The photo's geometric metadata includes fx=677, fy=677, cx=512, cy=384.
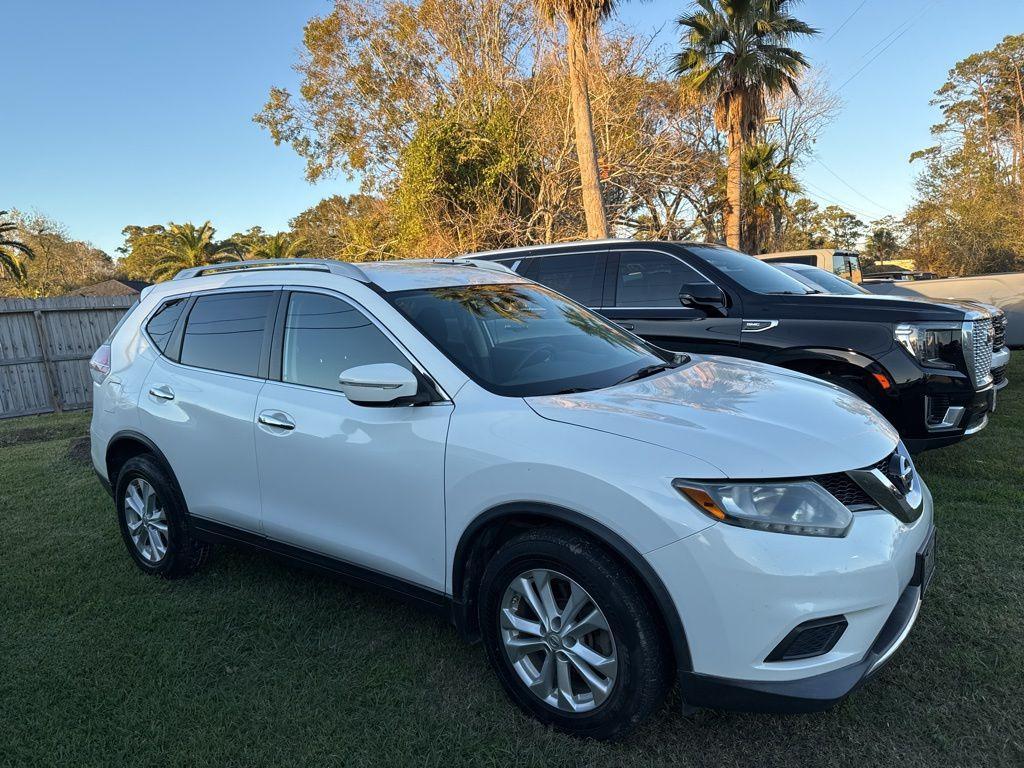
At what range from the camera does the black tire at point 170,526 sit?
3.77 meters

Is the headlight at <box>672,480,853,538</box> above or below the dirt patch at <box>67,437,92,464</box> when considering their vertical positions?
above

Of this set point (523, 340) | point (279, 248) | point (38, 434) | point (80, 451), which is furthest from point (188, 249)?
point (523, 340)

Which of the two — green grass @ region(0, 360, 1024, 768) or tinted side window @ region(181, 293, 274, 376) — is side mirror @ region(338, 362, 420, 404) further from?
green grass @ region(0, 360, 1024, 768)

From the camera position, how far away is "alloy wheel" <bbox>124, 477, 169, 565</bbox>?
393 cm

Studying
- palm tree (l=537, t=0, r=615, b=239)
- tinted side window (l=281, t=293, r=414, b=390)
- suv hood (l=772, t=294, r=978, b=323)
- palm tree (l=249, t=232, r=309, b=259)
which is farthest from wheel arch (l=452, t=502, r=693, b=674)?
palm tree (l=249, t=232, r=309, b=259)

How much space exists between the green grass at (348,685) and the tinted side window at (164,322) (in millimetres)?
1416

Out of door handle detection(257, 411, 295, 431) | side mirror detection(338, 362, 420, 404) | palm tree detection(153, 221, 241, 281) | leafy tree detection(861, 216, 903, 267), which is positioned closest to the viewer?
Result: side mirror detection(338, 362, 420, 404)

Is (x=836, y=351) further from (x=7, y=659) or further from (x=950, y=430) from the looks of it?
(x=7, y=659)

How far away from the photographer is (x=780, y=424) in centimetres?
236

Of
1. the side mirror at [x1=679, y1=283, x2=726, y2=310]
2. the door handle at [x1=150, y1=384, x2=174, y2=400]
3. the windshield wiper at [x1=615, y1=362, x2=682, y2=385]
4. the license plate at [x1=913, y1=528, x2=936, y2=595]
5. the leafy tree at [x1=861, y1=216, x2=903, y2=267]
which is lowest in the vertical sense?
the leafy tree at [x1=861, y1=216, x2=903, y2=267]

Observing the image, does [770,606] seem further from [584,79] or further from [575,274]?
[584,79]

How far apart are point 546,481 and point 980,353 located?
4.23 m

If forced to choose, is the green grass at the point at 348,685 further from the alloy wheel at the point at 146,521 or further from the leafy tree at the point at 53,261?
the leafy tree at the point at 53,261

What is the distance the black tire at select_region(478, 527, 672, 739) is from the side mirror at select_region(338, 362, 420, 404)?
2.32 feet
